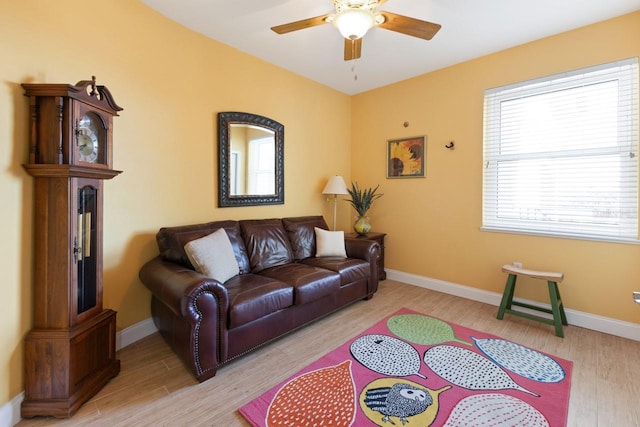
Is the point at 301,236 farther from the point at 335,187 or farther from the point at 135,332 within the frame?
the point at 135,332

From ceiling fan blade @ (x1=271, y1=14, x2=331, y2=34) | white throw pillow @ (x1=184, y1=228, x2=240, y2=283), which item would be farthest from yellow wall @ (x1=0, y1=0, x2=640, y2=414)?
ceiling fan blade @ (x1=271, y1=14, x2=331, y2=34)

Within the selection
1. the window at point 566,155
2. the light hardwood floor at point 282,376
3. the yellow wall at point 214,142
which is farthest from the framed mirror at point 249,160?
the window at point 566,155

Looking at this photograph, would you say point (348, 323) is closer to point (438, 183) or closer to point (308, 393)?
point (308, 393)

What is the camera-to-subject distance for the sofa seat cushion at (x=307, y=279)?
2.40 metres

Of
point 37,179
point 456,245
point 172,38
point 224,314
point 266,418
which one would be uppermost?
point 172,38

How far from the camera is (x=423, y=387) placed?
1.81 m

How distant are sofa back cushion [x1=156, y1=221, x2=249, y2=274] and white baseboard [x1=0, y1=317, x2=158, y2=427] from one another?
63 cm

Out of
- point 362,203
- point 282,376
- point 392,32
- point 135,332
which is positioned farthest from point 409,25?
point 135,332

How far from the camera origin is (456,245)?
3475mm

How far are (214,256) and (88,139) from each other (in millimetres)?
1122

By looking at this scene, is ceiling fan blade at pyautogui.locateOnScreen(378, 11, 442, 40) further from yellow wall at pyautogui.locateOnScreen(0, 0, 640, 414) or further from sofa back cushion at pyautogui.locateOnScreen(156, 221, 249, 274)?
sofa back cushion at pyautogui.locateOnScreen(156, 221, 249, 274)

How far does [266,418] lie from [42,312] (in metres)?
1.41

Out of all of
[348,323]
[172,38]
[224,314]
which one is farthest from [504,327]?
[172,38]

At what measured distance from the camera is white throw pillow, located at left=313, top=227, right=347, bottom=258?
330cm
